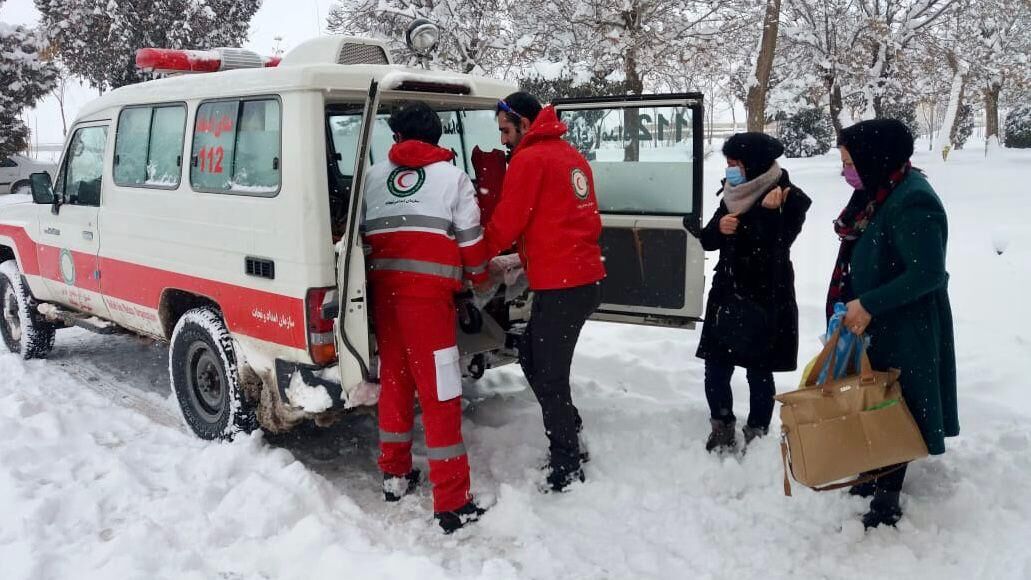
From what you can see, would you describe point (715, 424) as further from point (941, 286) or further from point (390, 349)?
point (390, 349)

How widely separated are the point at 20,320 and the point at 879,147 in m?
6.34

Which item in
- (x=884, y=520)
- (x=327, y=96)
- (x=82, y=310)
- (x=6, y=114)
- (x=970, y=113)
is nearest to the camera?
(x=884, y=520)

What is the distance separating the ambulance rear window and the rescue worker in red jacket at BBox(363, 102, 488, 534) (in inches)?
20.6

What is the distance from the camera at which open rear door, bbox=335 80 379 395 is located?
333cm

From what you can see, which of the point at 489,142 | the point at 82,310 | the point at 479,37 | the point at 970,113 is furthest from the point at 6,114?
the point at 970,113

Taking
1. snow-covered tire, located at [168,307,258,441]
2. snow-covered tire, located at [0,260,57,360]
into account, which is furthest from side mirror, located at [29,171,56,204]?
snow-covered tire, located at [168,307,258,441]

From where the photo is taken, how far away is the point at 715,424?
416 centimetres

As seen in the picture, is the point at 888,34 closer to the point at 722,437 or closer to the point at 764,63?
the point at 764,63

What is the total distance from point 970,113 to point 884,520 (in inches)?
1529

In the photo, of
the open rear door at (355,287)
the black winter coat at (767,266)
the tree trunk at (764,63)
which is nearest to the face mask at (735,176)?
the black winter coat at (767,266)

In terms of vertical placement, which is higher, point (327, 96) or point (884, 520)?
point (327, 96)

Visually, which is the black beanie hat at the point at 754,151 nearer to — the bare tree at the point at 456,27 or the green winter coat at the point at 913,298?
the green winter coat at the point at 913,298

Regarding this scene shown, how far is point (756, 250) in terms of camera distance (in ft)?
12.6

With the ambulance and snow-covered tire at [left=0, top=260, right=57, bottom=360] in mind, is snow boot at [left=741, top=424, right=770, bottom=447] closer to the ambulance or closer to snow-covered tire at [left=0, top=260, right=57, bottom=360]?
the ambulance
